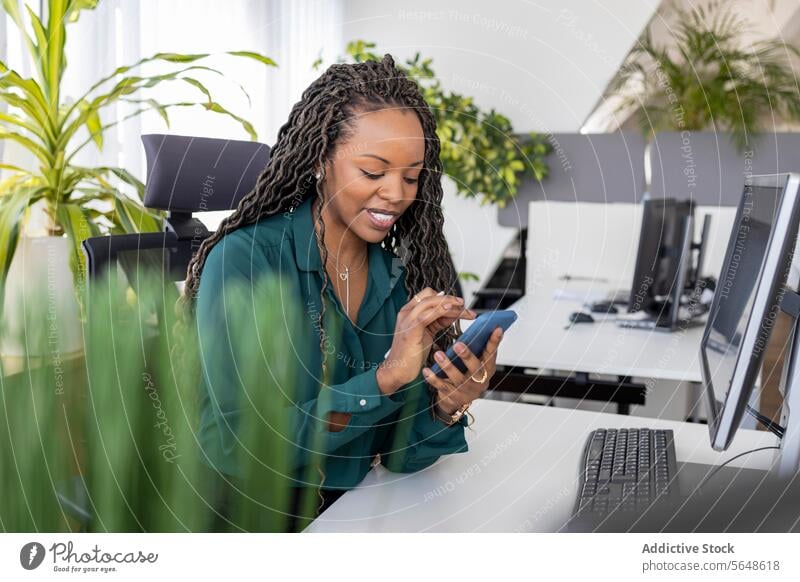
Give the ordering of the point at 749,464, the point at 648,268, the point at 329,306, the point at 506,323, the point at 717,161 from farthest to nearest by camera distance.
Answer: the point at 717,161 → the point at 648,268 → the point at 329,306 → the point at 749,464 → the point at 506,323

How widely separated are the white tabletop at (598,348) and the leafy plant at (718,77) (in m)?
1.86

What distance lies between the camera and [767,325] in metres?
0.77

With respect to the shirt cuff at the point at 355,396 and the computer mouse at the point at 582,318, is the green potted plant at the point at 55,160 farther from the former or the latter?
the computer mouse at the point at 582,318

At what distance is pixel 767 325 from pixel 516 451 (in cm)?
41

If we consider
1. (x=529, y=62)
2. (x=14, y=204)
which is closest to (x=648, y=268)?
(x=14, y=204)

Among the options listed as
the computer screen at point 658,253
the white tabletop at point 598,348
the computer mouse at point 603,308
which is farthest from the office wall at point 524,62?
the white tabletop at point 598,348

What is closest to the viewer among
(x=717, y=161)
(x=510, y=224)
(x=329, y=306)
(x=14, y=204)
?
(x=329, y=306)

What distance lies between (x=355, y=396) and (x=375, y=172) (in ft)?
1.11

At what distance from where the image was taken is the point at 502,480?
991mm

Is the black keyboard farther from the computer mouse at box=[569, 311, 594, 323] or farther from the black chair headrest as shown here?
the computer mouse at box=[569, 311, 594, 323]

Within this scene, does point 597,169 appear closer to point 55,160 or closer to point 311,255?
point 55,160

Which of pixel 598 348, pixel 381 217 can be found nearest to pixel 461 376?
pixel 381 217

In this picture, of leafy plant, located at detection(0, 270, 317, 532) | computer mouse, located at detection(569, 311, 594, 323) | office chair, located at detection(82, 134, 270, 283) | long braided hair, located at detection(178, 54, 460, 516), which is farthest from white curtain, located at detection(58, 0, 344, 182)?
leafy plant, located at detection(0, 270, 317, 532)

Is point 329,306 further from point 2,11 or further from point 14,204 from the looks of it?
point 2,11
